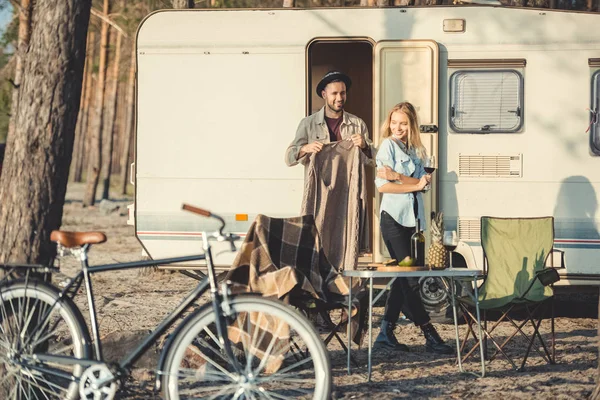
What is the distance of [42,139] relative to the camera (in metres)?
5.64

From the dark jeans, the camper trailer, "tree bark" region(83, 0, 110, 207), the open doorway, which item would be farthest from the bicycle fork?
"tree bark" region(83, 0, 110, 207)

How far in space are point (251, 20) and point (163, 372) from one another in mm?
4696

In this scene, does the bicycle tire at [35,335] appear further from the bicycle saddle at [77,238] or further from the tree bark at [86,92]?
the tree bark at [86,92]

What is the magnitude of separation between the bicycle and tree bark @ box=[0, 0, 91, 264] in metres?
0.36

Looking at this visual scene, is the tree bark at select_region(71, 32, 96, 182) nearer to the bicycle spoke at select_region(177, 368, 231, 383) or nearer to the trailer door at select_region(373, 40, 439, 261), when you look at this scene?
the trailer door at select_region(373, 40, 439, 261)

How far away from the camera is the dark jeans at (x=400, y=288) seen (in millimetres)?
7062

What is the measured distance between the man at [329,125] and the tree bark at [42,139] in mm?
2365

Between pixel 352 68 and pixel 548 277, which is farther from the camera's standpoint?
pixel 352 68

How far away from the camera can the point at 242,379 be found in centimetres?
457

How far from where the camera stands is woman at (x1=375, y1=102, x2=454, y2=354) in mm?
7129

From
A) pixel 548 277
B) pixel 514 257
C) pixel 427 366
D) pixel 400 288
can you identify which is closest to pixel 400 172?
pixel 400 288

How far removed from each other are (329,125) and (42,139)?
2.78 m

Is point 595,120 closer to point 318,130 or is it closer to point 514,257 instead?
point 514,257

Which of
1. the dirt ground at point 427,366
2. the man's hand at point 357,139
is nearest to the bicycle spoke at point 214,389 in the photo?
the dirt ground at point 427,366
